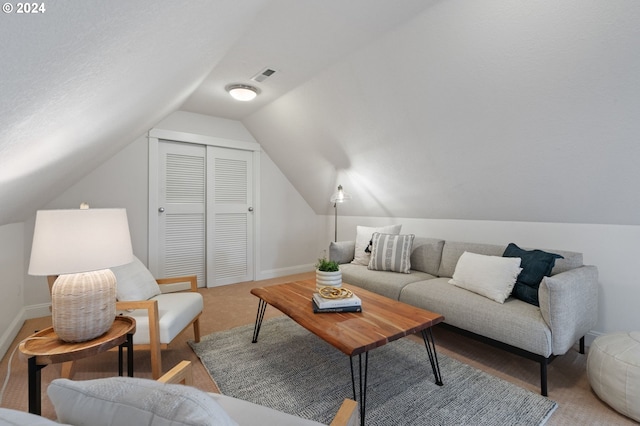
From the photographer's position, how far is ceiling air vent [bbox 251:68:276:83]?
8.81 feet

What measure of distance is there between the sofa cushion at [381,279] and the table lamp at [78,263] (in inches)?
83.0

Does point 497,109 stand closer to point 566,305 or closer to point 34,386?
point 566,305

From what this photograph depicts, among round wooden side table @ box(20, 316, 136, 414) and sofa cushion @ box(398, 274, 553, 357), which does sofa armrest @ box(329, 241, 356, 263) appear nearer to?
sofa cushion @ box(398, 274, 553, 357)

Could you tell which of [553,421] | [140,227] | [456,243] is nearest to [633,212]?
[456,243]

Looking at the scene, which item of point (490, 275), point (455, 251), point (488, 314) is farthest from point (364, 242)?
point (488, 314)

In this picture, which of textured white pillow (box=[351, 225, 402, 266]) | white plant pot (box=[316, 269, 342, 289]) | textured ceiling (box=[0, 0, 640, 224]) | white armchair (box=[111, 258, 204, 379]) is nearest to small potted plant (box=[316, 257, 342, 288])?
white plant pot (box=[316, 269, 342, 289])

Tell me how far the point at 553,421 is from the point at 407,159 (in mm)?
2218

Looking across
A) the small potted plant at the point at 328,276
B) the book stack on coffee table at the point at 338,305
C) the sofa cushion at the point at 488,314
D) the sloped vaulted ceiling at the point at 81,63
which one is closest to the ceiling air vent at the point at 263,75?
the sloped vaulted ceiling at the point at 81,63

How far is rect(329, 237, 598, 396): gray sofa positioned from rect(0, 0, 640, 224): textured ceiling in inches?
24.5

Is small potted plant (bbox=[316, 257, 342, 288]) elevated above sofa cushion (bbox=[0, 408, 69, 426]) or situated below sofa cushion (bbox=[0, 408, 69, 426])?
below

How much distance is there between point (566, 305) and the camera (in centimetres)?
177

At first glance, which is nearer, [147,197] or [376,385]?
[376,385]

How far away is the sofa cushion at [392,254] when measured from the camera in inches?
120

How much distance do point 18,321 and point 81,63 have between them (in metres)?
3.14
